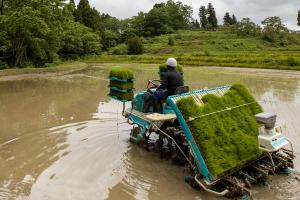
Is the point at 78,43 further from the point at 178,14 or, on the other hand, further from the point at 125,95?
the point at 178,14

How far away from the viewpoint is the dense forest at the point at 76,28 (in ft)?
84.4

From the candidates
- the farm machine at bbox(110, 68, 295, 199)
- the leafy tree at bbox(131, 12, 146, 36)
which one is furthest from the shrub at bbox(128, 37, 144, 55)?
the farm machine at bbox(110, 68, 295, 199)

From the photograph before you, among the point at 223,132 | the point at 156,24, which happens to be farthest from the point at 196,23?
the point at 223,132

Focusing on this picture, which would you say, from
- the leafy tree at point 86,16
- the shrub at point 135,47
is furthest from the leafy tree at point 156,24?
the shrub at point 135,47

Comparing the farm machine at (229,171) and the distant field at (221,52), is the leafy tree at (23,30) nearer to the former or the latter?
the distant field at (221,52)

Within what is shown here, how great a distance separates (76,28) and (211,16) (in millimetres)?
49083

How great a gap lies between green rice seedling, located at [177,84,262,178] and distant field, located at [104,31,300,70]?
20.4m

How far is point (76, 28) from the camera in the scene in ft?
137

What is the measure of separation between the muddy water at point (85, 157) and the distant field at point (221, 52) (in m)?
14.5

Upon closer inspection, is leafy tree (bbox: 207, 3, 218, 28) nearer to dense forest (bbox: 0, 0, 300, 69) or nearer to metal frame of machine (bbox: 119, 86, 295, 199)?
dense forest (bbox: 0, 0, 300, 69)

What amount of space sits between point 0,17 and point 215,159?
24093mm

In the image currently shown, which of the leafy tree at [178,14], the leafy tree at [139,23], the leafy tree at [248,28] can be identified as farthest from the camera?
the leafy tree at [178,14]

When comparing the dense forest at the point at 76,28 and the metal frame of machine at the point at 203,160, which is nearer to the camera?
the metal frame of machine at the point at 203,160

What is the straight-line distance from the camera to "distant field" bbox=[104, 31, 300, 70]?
92.8ft
